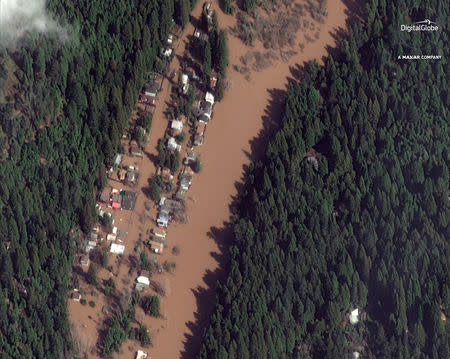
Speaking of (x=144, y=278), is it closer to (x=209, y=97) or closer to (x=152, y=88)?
(x=152, y=88)

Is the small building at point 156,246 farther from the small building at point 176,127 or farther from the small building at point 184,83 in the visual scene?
the small building at point 184,83

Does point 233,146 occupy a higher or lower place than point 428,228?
higher

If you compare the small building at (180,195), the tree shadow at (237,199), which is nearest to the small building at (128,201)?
the small building at (180,195)

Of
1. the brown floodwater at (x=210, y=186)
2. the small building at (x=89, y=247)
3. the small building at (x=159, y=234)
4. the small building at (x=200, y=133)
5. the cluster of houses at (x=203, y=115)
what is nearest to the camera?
the brown floodwater at (x=210, y=186)

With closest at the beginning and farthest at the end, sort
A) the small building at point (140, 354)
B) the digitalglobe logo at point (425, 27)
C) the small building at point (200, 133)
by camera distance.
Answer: the small building at point (140, 354) → the small building at point (200, 133) → the digitalglobe logo at point (425, 27)

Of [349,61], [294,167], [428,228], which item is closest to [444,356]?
[428,228]

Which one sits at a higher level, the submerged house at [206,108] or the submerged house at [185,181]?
the submerged house at [206,108]

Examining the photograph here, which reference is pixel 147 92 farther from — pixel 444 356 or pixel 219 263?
pixel 444 356
